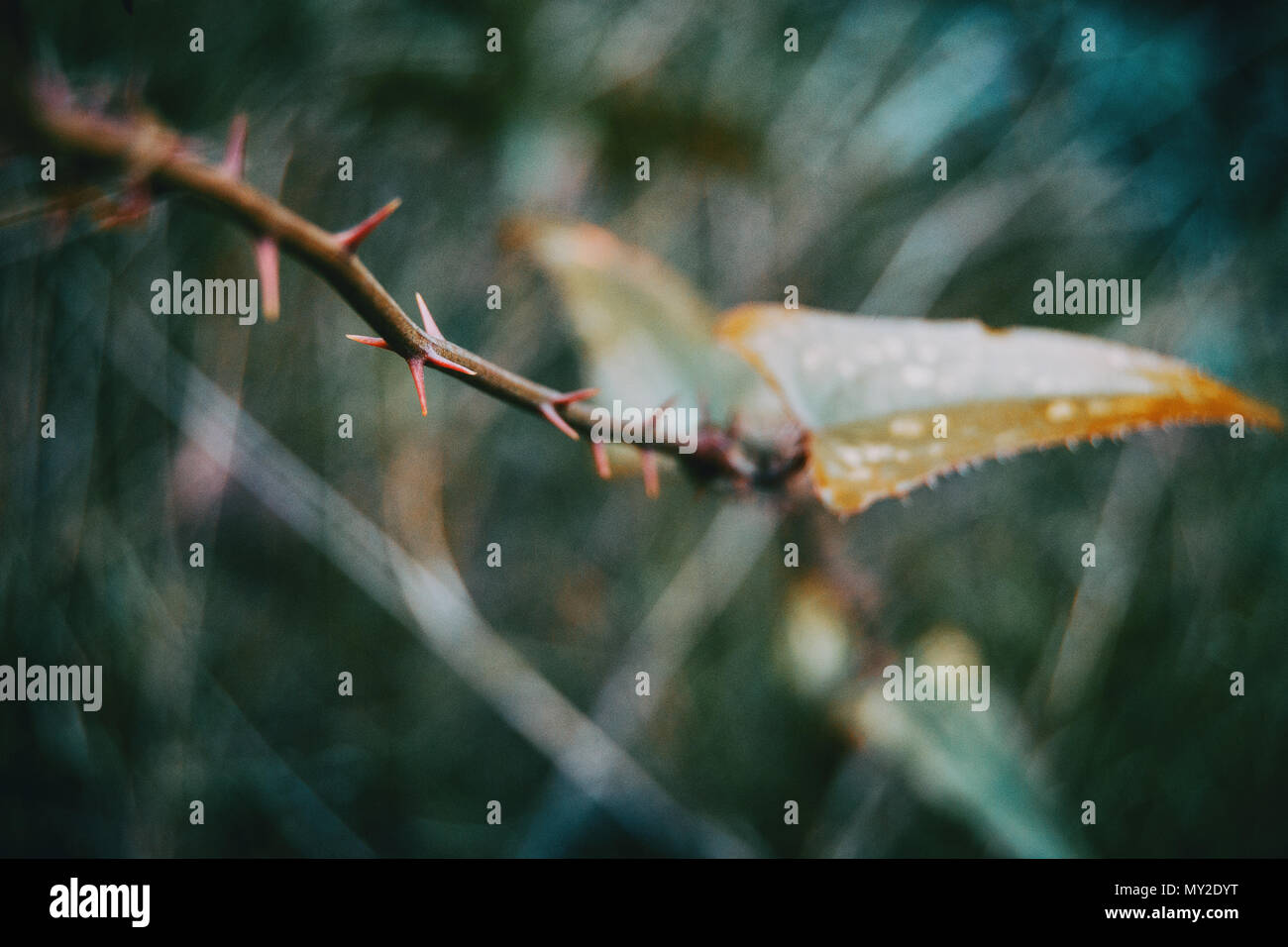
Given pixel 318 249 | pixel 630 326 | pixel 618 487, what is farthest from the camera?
pixel 618 487

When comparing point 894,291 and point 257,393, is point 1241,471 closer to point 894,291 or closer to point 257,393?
point 894,291

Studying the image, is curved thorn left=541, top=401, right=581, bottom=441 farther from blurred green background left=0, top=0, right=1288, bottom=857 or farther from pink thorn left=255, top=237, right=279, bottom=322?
blurred green background left=0, top=0, right=1288, bottom=857

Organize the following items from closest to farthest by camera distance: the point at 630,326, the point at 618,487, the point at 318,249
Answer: the point at 318,249
the point at 630,326
the point at 618,487

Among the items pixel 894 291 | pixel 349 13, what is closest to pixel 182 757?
pixel 349 13

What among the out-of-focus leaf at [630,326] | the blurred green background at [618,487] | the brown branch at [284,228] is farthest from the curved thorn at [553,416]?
the blurred green background at [618,487]

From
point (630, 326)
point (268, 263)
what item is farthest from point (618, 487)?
point (268, 263)

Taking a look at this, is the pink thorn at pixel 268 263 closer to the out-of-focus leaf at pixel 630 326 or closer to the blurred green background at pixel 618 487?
the out-of-focus leaf at pixel 630 326

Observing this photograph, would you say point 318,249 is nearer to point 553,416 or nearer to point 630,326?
point 553,416
